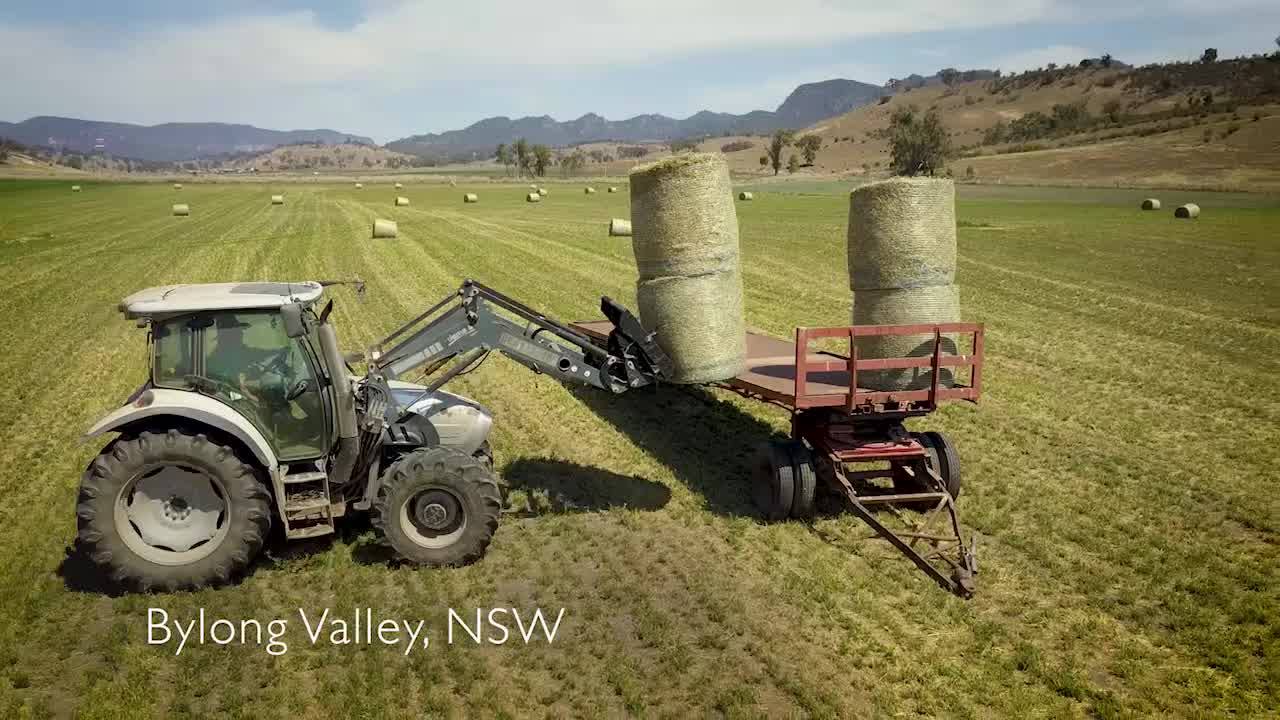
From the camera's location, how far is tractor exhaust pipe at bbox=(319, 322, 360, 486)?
656 centimetres

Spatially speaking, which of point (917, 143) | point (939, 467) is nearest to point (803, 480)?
point (939, 467)

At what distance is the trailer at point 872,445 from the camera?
24.6 feet

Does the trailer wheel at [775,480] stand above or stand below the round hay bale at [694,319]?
below

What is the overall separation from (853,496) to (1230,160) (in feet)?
236

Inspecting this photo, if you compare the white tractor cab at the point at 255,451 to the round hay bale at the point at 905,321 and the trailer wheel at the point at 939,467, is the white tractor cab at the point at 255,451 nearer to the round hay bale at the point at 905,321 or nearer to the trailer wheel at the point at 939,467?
the round hay bale at the point at 905,321

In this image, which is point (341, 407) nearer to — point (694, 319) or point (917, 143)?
point (694, 319)

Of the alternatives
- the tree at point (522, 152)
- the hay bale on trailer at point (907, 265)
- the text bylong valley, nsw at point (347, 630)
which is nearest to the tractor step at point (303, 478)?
the text bylong valley, nsw at point (347, 630)

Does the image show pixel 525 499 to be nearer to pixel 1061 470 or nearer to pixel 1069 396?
pixel 1061 470

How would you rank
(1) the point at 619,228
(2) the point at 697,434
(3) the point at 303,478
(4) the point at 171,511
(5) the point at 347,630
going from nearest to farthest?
(5) the point at 347,630 → (4) the point at 171,511 → (3) the point at 303,478 → (2) the point at 697,434 → (1) the point at 619,228

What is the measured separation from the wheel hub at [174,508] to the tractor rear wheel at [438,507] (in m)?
1.28

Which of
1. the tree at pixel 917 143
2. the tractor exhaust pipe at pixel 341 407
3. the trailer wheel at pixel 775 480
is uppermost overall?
the tree at pixel 917 143

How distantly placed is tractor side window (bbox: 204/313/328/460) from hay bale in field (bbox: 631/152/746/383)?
10.5ft

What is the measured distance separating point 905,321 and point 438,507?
5137 mm

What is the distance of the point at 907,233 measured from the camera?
8.34 metres
